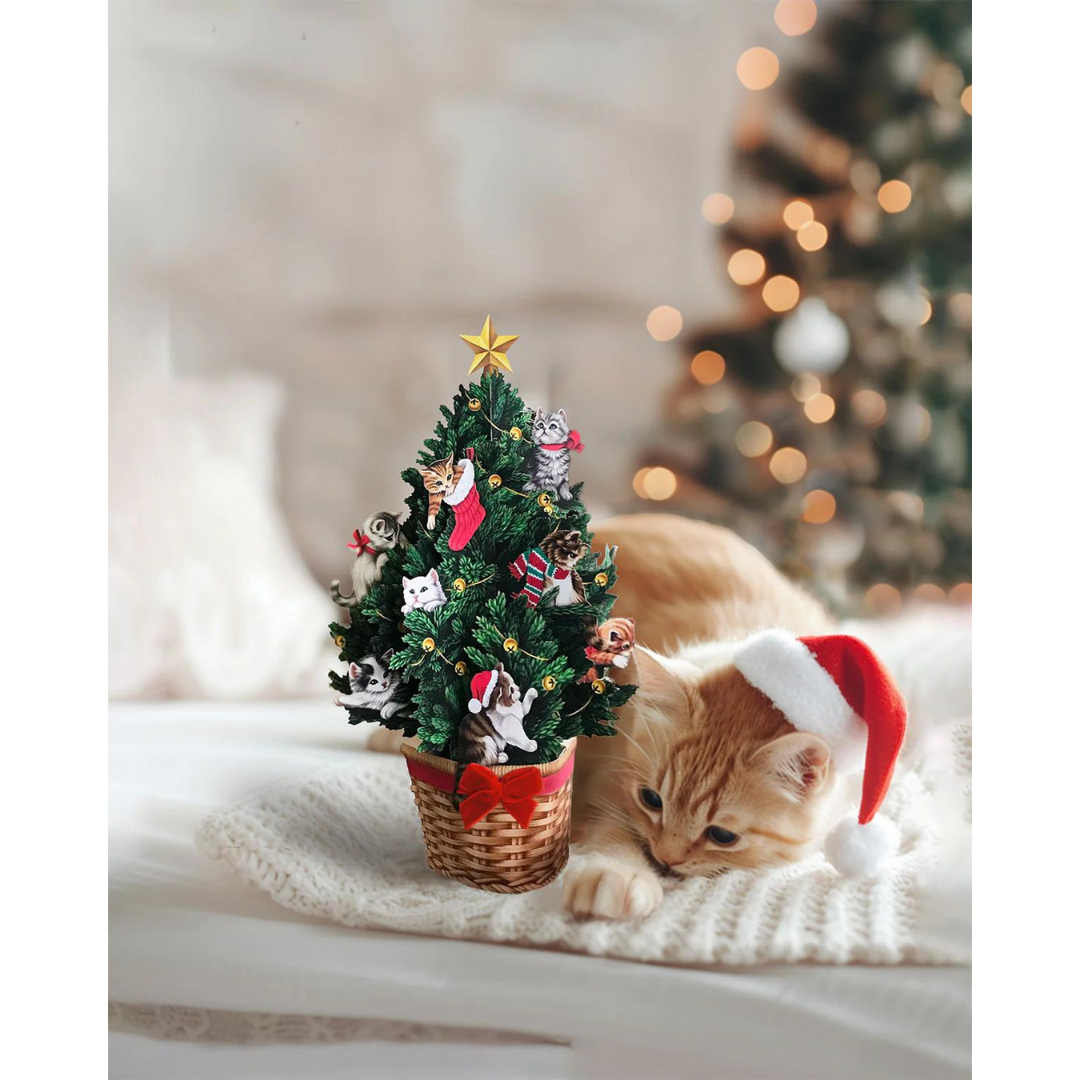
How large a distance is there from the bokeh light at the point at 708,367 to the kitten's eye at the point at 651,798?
0.73 metres

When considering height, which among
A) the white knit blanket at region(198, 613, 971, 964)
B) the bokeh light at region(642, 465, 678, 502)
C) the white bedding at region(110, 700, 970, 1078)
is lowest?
the white bedding at region(110, 700, 970, 1078)

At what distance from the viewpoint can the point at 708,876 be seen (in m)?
1.34

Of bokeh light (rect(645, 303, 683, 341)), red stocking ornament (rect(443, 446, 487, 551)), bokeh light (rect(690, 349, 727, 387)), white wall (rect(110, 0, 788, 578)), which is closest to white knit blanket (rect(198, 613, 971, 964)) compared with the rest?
red stocking ornament (rect(443, 446, 487, 551))

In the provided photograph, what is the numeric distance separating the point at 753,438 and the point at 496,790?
0.80 meters

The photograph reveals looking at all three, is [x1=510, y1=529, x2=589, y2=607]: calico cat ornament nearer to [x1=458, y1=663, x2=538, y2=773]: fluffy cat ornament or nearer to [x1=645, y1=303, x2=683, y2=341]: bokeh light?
[x1=458, y1=663, x2=538, y2=773]: fluffy cat ornament

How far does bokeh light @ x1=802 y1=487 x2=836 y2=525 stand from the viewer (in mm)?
1659

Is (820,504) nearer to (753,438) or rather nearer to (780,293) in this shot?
(753,438)

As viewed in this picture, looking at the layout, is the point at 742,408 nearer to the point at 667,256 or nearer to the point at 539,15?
the point at 667,256

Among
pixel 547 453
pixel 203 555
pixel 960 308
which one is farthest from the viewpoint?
pixel 203 555

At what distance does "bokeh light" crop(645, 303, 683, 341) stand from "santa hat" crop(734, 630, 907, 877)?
63 centimetres

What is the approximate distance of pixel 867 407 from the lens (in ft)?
5.43

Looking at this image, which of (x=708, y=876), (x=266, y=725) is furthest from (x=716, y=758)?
(x=266, y=725)

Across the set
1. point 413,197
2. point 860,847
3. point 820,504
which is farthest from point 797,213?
point 860,847

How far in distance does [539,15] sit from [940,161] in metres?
0.74
